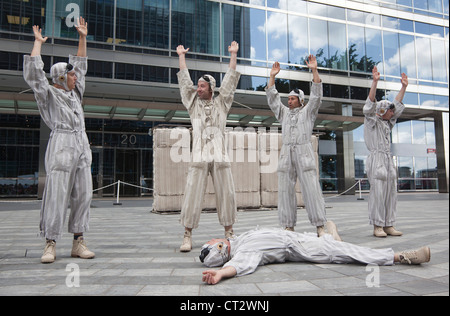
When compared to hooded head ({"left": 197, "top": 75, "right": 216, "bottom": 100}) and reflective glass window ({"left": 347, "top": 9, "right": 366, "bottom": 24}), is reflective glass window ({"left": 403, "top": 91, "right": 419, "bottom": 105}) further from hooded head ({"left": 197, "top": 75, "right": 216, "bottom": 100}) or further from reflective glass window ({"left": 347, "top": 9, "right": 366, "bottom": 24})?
hooded head ({"left": 197, "top": 75, "right": 216, "bottom": 100})

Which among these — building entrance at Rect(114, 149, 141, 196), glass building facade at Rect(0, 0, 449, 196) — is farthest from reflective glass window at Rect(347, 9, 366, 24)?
building entrance at Rect(114, 149, 141, 196)

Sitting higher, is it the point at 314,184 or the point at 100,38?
the point at 100,38

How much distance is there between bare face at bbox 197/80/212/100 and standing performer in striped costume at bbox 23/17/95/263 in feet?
5.13

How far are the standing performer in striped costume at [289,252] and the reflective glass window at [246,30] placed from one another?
668 inches

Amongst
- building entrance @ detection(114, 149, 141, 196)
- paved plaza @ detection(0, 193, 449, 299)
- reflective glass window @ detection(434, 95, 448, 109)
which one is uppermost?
reflective glass window @ detection(434, 95, 448, 109)

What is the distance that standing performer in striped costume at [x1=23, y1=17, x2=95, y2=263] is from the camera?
3.78 meters

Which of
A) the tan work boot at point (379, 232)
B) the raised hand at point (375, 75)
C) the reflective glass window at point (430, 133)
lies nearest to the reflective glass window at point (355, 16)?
the reflective glass window at point (430, 133)

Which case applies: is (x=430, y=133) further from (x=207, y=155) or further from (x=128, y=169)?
(x=207, y=155)

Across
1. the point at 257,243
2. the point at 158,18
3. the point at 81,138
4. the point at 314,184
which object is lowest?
the point at 257,243

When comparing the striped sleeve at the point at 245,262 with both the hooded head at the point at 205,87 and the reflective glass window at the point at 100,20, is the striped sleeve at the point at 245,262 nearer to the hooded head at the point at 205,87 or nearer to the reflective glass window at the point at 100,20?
the hooded head at the point at 205,87
